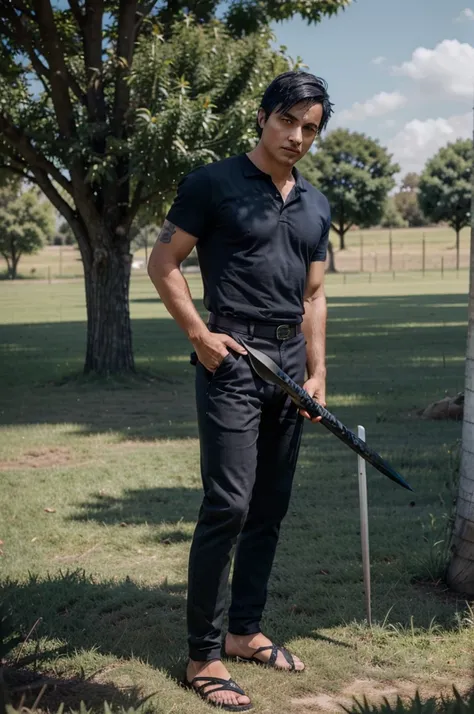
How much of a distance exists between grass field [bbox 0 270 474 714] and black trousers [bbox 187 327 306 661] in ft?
1.36

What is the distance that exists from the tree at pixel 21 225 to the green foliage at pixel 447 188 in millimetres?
30669

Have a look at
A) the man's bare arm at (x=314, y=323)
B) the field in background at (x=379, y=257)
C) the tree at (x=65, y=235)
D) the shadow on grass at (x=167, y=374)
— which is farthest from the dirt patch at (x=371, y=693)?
the tree at (x=65, y=235)

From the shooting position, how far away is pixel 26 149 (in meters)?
15.1

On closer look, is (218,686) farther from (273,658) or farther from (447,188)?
(447,188)

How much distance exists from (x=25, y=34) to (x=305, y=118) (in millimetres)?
12192

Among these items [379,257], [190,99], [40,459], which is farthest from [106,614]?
[379,257]

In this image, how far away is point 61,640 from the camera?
481cm

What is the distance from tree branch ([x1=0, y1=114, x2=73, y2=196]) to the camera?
49.4ft

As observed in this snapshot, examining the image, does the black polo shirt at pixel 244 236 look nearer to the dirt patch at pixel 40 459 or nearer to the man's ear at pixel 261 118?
the man's ear at pixel 261 118

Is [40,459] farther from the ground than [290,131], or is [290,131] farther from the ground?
[290,131]

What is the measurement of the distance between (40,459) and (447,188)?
76.7 meters

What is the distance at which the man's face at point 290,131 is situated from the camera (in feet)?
13.5

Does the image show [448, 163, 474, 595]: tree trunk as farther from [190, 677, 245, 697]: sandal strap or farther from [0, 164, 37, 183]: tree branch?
[0, 164, 37, 183]: tree branch

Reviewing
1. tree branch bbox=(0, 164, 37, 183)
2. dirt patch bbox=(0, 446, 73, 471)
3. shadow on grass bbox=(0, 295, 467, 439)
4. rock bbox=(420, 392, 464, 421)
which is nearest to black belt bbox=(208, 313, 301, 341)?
dirt patch bbox=(0, 446, 73, 471)
